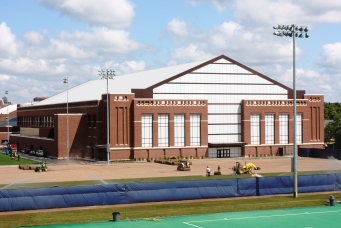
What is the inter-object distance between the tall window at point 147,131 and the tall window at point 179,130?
4.20 metres

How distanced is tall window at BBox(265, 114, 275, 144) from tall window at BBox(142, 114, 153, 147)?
2156 centimetres

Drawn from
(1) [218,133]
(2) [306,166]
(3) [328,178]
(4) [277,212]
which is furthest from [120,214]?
(1) [218,133]

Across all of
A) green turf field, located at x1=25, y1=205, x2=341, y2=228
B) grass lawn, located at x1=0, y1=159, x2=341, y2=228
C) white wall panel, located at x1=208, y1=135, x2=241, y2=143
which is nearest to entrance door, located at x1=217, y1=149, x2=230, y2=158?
white wall panel, located at x1=208, y1=135, x2=241, y2=143

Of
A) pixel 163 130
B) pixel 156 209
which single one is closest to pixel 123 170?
pixel 163 130

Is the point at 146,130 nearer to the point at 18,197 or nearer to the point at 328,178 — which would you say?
the point at 328,178

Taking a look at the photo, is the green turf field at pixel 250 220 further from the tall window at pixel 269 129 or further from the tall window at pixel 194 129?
the tall window at pixel 269 129

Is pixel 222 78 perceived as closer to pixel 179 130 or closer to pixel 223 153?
pixel 179 130

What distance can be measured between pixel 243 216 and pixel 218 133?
5743 cm

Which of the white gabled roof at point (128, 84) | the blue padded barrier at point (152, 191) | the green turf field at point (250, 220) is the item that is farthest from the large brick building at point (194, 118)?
the green turf field at point (250, 220)

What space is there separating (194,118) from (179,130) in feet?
11.2

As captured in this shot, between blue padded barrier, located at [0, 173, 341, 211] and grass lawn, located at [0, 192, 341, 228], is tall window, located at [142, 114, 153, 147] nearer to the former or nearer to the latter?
blue padded barrier, located at [0, 173, 341, 211]

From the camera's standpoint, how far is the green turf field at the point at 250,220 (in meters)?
34.9

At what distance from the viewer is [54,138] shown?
97.6m

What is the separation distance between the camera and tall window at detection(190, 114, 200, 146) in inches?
3634
